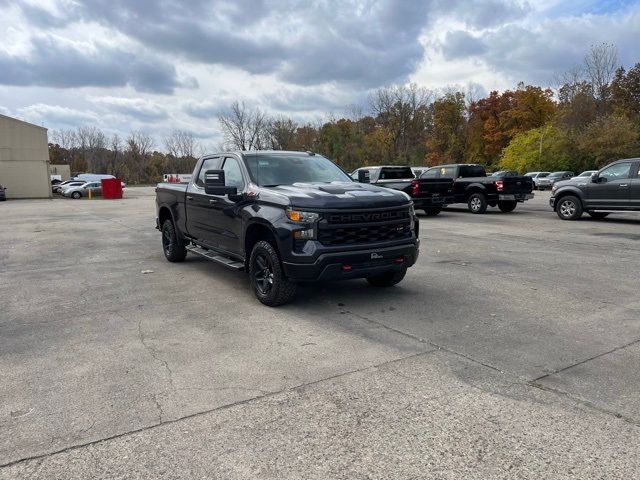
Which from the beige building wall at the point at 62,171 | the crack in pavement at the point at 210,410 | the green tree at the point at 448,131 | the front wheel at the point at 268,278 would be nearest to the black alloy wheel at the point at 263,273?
the front wheel at the point at 268,278

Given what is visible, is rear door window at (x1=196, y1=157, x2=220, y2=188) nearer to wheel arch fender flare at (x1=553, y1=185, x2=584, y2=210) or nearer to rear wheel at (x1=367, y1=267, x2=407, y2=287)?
rear wheel at (x1=367, y1=267, x2=407, y2=287)

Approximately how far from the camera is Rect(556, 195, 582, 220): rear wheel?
1600 cm

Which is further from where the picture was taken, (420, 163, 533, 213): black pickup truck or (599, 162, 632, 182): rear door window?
(420, 163, 533, 213): black pickup truck

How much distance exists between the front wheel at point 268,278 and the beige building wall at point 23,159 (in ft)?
136

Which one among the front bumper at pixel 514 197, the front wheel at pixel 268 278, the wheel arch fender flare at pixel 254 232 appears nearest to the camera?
the front wheel at pixel 268 278

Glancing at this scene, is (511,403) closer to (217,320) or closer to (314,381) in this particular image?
(314,381)

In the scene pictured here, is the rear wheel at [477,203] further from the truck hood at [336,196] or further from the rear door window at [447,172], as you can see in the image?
the truck hood at [336,196]

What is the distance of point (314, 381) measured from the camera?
13.1 feet

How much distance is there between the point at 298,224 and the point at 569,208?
13.6 metres

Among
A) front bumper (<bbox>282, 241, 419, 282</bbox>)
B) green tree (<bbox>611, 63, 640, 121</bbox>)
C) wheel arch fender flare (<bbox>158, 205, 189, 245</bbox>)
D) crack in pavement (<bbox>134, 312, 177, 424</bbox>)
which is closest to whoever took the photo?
crack in pavement (<bbox>134, 312, 177, 424</bbox>)

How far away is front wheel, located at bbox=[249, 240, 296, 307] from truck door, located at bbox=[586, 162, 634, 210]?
41.9ft

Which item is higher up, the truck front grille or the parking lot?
the truck front grille

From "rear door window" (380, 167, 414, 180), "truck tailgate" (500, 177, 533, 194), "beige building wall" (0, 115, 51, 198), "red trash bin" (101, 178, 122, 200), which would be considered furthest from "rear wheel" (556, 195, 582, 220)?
"beige building wall" (0, 115, 51, 198)

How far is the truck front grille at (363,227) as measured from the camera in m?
5.69
